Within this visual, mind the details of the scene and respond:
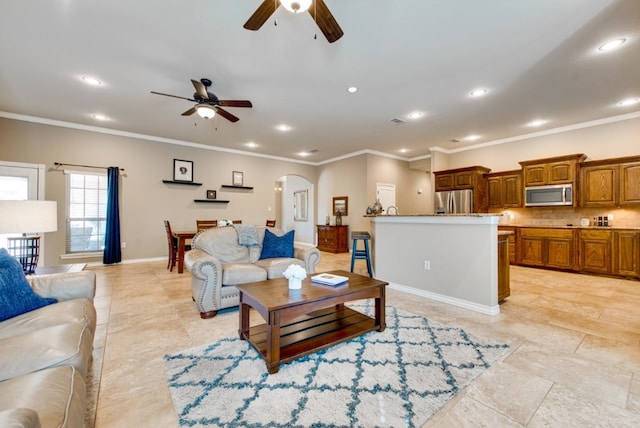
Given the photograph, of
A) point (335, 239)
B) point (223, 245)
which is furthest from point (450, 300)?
point (335, 239)

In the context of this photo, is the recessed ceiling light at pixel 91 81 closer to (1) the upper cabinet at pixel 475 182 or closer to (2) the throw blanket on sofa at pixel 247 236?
(2) the throw blanket on sofa at pixel 247 236

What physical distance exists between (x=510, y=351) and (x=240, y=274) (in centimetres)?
257

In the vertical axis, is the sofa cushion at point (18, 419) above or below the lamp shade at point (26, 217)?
below

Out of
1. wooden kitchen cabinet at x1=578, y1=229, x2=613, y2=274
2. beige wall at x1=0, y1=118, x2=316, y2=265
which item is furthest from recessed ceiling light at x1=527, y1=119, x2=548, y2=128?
beige wall at x1=0, y1=118, x2=316, y2=265

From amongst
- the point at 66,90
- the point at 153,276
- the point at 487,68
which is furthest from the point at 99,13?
the point at 487,68

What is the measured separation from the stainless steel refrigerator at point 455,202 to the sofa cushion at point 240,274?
532cm

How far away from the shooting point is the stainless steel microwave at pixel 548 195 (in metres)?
5.16

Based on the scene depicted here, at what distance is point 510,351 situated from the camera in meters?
2.19

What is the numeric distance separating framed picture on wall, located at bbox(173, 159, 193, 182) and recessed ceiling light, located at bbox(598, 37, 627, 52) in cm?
723

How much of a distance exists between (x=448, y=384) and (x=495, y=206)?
5.71 metres

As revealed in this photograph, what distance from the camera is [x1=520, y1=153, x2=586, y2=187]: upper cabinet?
510 centimetres

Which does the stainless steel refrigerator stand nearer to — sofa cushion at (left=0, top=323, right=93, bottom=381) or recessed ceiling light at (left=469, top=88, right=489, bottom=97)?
recessed ceiling light at (left=469, top=88, right=489, bottom=97)

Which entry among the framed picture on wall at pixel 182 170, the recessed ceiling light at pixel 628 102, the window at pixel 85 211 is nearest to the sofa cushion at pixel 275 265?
the framed picture on wall at pixel 182 170

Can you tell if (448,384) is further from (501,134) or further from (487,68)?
(501,134)
